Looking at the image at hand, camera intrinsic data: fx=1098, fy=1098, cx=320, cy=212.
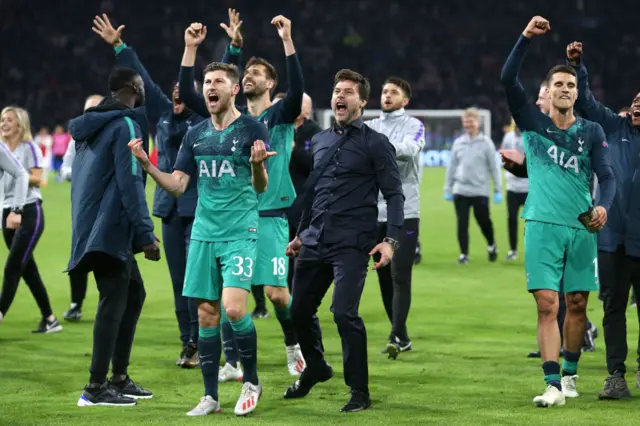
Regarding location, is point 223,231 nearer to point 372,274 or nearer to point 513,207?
point 372,274

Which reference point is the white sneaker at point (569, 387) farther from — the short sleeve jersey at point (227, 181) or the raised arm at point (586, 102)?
the short sleeve jersey at point (227, 181)

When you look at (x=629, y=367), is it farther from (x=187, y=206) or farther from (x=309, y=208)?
(x=187, y=206)

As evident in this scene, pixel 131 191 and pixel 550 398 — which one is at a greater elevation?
pixel 131 191

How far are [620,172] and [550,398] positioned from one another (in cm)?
180

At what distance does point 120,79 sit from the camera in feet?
23.9

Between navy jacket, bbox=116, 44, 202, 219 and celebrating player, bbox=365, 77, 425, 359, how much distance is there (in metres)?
1.70

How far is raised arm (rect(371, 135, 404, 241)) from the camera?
6984mm

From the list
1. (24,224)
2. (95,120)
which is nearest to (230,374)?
(95,120)

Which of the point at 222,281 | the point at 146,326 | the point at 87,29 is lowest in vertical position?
the point at 146,326

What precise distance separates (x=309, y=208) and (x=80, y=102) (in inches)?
1743

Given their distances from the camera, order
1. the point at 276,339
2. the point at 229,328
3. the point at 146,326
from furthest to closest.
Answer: the point at 146,326 → the point at 276,339 → the point at 229,328

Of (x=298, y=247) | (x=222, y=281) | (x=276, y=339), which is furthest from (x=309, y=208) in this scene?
(x=276, y=339)

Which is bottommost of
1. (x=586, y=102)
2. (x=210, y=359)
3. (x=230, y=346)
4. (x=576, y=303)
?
(x=230, y=346)

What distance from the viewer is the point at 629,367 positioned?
8.55 meters
